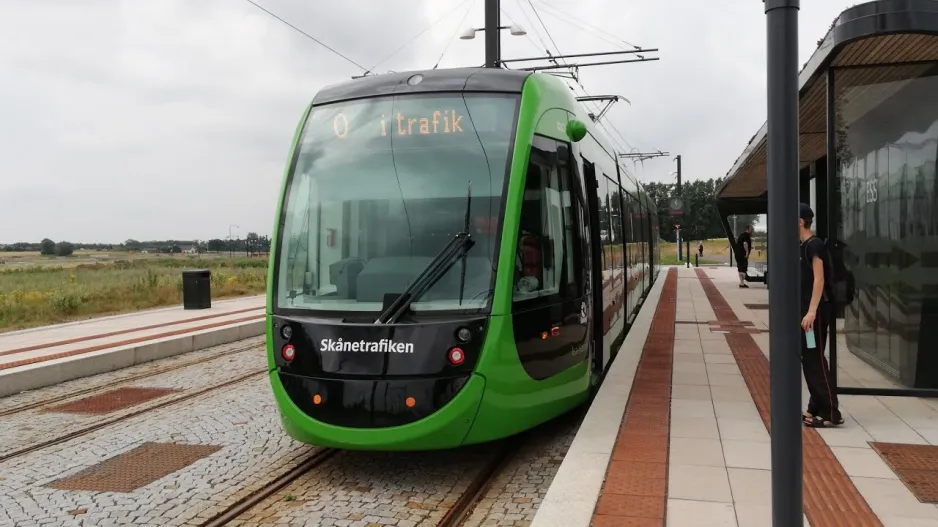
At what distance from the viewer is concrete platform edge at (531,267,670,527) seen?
419 centimetres

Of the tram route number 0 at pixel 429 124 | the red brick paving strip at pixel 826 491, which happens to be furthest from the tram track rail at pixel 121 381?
the red brick paving strip at pixel 826 491

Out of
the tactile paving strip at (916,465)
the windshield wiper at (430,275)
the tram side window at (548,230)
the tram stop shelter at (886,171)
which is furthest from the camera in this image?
the tram stop shelter at (886,171)

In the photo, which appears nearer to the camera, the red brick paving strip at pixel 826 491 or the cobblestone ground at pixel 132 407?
the red brick paving strip at pixel 826 491

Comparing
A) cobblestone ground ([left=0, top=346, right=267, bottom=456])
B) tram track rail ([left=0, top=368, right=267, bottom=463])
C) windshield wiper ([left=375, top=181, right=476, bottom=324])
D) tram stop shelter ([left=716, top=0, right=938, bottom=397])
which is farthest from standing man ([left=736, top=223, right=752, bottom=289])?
windshield wiper ([left=375, top=181, right=476, bottom=324])

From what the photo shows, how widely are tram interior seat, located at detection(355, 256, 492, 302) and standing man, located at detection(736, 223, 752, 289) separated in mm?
20425

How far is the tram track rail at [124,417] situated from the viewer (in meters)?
6.52

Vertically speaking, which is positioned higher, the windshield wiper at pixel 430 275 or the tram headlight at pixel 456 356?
the windshield wiper at pixel 430 275

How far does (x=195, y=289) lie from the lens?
62.4ft

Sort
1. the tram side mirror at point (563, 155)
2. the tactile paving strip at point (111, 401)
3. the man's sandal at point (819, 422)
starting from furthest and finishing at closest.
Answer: the tactile paving strip at point (111, 401) → the tram side mirror at point (563, 155) → the man's sandal at point (819, 422)

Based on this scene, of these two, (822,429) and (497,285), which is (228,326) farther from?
(822,429)

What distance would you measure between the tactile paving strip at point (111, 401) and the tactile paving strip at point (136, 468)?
206cm

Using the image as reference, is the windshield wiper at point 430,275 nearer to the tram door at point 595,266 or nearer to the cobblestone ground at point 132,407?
the tram door at point 595,266

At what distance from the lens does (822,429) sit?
608 centimetres

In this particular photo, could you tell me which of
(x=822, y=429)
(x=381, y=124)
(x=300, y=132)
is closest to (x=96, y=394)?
(x=300, y=132)
